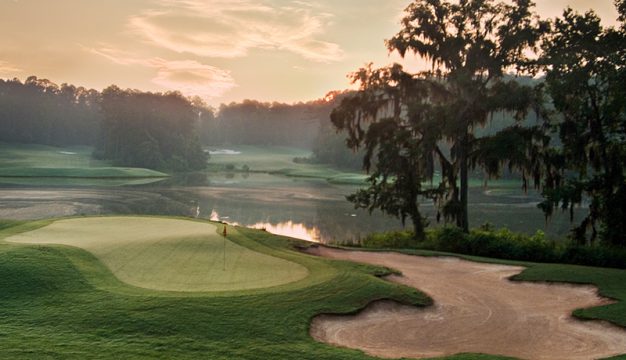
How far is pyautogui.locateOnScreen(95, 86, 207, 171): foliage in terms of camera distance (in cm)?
10744

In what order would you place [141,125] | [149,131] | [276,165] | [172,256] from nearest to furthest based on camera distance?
[172,256] < [141,125] < [149,131] < [276,165]

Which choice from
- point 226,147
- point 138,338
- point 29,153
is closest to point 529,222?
point 138,338

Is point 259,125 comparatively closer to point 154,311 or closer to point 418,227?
point 418,227

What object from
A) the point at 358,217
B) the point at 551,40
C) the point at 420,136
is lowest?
the point at 358,217

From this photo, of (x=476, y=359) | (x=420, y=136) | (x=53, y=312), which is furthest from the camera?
(x=420, y=136)

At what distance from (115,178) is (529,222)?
207 ft

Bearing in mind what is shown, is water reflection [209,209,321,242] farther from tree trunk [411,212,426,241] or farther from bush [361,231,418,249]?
tree trunk [411,212,426,241]

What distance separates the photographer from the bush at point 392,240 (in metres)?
25.1

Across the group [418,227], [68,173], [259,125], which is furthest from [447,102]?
[259,125]

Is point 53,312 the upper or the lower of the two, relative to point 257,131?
lower

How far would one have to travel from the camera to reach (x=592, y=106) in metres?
21.3

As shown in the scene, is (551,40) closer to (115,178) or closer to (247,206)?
(247,206)

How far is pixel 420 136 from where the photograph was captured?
27.3 metres

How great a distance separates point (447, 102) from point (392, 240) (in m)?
7.81
